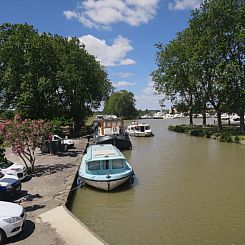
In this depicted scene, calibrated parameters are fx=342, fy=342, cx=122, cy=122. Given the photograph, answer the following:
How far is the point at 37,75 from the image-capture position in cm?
4091

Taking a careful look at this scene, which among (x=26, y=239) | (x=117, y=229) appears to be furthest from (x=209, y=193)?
(x=26, y=239)

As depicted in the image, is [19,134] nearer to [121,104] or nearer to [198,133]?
[198,133]

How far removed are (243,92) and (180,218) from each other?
98.1 feet

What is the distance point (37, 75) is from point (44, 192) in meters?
27.7

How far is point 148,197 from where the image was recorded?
55.5 ft

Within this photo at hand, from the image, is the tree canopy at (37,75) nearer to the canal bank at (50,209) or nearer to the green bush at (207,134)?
the green bush at (207,134)

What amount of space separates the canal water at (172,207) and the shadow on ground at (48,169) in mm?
2814

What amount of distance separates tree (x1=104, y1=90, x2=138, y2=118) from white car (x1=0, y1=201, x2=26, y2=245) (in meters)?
125

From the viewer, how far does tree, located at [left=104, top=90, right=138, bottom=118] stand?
136875 mm

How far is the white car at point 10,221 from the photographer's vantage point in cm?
998

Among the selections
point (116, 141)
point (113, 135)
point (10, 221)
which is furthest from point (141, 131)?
point (10, 221)

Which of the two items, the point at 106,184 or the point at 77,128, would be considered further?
the point at 77,128

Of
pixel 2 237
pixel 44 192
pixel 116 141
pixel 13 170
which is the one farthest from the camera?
pixel 116 141

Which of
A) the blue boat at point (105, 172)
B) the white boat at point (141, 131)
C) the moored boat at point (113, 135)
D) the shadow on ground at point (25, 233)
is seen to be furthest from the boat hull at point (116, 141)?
the shadow on ground at point (25, 233)
